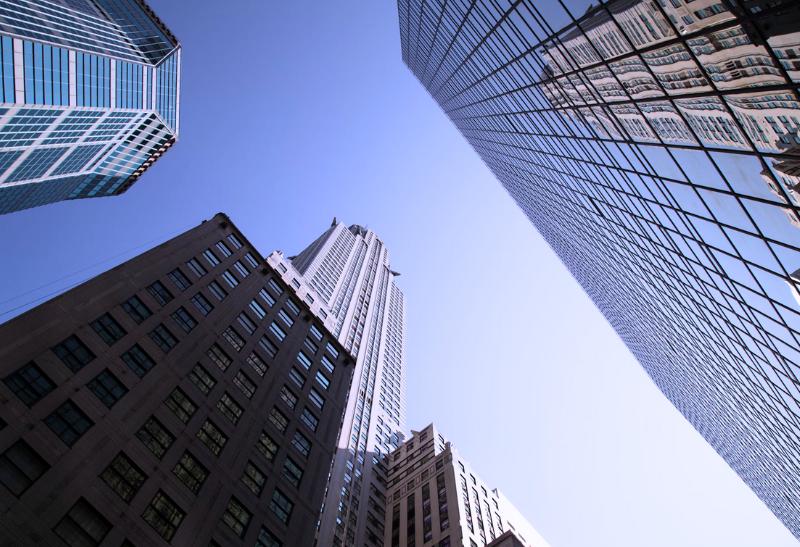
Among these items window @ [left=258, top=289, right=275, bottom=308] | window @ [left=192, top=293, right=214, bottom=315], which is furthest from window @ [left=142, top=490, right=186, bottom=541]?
window @ [left=258, top=289, right=275, bottom=308]

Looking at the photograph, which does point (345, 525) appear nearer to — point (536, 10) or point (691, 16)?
point (536, 10)

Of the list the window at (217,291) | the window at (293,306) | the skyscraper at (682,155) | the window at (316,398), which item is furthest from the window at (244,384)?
the skyscraper at (682,155)

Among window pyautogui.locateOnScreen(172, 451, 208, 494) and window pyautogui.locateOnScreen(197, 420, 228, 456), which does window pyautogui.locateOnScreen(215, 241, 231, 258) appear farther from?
window pyautogui.locateOnScreen(172, 451, 208, 494)

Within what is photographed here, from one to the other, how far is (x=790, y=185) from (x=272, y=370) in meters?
38.4

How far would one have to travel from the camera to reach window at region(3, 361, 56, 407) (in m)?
26.6

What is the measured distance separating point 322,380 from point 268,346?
6.47m

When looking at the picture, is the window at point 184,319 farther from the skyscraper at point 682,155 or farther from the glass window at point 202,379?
the skyscraper at point 682,155

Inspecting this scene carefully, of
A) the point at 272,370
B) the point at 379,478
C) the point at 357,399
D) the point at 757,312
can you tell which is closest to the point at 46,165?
the point at 357,399

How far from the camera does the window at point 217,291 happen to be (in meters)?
45.1

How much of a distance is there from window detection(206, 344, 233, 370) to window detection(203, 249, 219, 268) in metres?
10.4

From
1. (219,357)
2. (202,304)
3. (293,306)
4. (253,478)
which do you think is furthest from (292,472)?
(293,306)

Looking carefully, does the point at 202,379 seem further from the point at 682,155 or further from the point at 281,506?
the point at 682,155

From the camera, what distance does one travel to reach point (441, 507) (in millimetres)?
76312

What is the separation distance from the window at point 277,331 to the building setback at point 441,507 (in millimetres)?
35855
